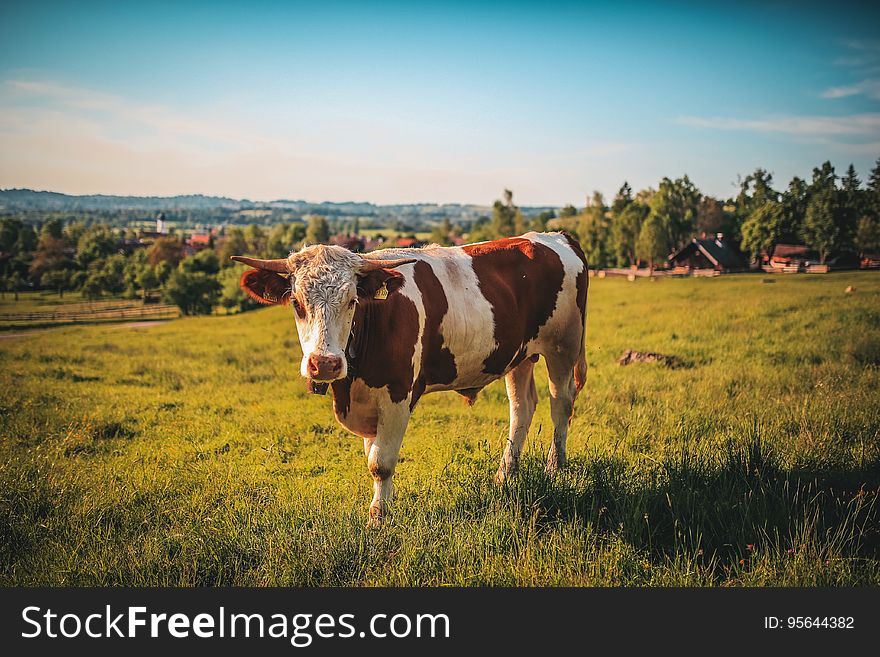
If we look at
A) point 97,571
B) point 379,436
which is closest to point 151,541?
point 97,571

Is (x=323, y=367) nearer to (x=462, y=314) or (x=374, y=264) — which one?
(x=374, y=264)

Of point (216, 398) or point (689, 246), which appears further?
point (689, 246)

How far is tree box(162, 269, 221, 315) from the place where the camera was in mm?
54719

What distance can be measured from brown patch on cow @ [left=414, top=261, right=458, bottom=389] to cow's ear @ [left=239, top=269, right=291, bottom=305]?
1166mm

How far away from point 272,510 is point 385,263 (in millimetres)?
2402

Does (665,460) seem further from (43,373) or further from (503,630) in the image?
(43,373)

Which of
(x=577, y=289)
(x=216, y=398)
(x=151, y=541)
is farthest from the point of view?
(x=216, y=398)

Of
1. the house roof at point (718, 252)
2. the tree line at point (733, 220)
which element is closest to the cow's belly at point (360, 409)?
the tree line at point (733, 220)

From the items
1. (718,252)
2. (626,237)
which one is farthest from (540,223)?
(718,252)

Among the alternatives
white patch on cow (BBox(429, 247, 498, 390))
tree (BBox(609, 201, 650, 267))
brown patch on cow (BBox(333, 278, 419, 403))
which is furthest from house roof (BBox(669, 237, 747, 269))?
brown patch on cow (BBox(333, 278, 419, 403))

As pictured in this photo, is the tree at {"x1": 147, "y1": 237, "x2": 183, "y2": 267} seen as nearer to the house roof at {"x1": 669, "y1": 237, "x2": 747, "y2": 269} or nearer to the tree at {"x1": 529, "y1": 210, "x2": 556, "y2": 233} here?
the tree at {"x1": 529, "y1": 210, "x2": 556, "y2": 233}

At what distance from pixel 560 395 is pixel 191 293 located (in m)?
56.1

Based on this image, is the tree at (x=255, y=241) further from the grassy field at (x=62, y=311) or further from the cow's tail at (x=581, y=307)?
the cow's tail at (x=581, y=307)

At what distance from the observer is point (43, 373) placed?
12.0 metres
